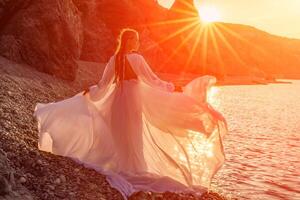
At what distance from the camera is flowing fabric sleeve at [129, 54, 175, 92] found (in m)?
9.59

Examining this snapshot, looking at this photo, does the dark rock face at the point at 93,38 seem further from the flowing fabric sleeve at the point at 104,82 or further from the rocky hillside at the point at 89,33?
the flowing fabric sleeve at the point at 104,82

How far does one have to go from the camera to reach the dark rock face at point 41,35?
2742 centimetres

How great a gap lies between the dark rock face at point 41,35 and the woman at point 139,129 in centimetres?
1735

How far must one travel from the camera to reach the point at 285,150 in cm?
2256

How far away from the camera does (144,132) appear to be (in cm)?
1030

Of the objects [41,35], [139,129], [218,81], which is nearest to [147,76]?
[139,129]

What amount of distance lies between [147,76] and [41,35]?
68.3 feet

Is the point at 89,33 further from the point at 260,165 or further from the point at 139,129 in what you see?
the point at 139,129

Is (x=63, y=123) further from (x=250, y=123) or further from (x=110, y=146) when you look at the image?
(x=250, y=123)

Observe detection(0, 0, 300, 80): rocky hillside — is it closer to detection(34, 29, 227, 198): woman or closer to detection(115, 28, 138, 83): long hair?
detection(34, 29, 227, 198): woman

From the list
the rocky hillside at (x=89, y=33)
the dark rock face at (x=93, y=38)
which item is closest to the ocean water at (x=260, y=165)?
the rocky hillside at (x=89, y=33)

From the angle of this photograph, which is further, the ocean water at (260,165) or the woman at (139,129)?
the ocean water at (260,165)

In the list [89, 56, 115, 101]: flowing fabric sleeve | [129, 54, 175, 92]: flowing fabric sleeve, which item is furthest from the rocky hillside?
[129, 54, 175, 92]: flowing fabric sleeve

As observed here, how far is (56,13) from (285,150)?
17409mm
